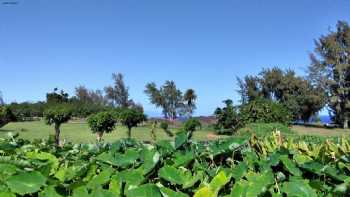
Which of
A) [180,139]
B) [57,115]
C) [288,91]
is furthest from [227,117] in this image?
[180,139]

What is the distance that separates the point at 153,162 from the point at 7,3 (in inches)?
62.5

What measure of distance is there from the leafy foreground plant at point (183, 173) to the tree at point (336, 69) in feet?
167

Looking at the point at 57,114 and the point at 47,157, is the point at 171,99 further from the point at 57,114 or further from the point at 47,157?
the point at 47,157

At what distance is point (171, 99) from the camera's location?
183 ft

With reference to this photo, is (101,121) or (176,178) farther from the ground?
(101,121)

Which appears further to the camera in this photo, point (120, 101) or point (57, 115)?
point (120, 101)

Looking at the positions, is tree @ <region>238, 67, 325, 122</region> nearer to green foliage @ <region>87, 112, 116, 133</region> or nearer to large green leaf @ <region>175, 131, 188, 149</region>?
green foliage @ <region>87, 112, 116, 133</region>

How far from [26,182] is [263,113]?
24297mm

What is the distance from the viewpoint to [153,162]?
6.16ft

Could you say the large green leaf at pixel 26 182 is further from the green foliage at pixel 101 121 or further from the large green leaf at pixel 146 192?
the green foliage at pixel 101 121

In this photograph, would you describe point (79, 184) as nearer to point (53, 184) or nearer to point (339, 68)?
point (53, 184)

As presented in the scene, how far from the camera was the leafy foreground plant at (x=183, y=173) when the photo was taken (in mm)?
1534

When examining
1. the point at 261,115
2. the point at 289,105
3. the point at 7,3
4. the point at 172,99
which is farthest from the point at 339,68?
the point at 7,3

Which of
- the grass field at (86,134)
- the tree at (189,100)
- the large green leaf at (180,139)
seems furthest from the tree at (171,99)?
the large green leaf at (180,139)
